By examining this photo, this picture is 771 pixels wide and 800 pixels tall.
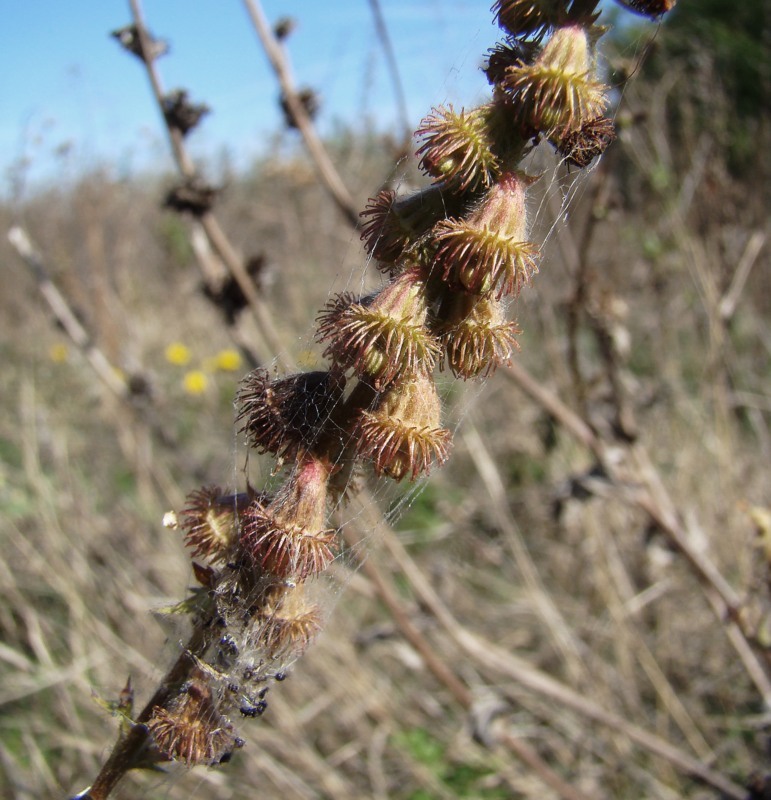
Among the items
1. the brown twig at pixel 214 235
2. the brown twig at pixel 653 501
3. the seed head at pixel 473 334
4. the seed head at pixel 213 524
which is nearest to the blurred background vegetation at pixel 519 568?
the brown twig at pixel 653 501

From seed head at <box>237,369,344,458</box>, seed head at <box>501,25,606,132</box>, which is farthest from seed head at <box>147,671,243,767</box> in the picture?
seed head at <box>501,25,606,132</box>

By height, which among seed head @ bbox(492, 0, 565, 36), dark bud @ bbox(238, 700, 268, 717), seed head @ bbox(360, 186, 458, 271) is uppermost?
seed head @ bbox(492, 0, 565, 36)

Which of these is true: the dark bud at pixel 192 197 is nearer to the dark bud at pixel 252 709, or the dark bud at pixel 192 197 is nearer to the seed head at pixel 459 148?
the seed head at pixel 459 148

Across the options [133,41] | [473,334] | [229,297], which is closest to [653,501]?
[229,297]

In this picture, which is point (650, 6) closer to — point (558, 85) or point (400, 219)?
point (558, 85)

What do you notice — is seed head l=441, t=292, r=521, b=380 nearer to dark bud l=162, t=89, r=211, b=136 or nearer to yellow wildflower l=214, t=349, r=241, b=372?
dark bud l=162, t=89, r=211, b=136

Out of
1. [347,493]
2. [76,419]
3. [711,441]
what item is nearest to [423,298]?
[347,493]
